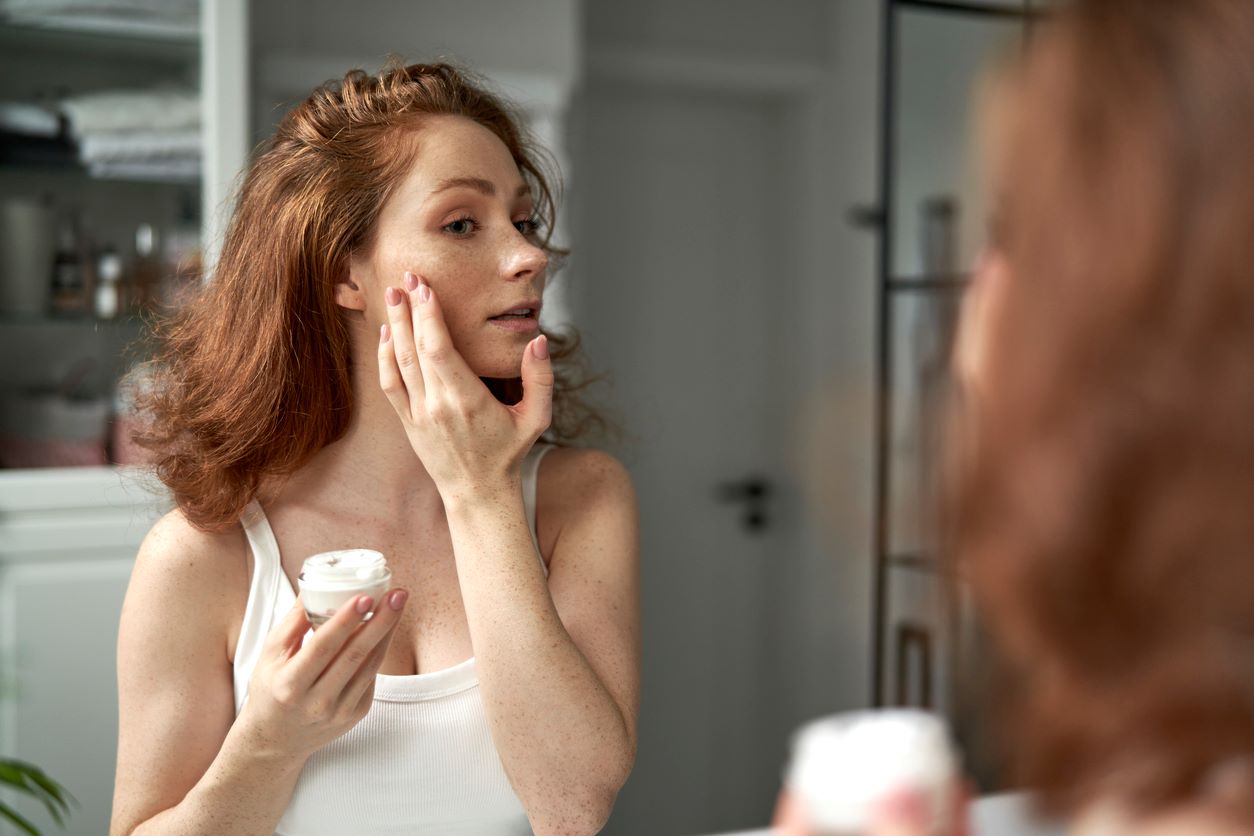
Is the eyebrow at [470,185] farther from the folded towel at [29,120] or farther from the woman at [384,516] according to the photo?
the folded towel at [29,120]

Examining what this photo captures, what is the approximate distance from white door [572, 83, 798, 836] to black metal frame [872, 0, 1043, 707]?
347 millimetres

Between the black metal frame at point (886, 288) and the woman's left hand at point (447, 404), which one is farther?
the black metal frame at point (886, 288)

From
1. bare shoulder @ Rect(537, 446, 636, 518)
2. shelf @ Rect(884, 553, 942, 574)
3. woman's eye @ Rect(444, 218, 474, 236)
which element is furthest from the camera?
shelf @ Rect(884, 553, 942, 574)

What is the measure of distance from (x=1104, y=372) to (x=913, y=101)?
2.25 m

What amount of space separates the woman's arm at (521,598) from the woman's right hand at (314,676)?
118 mm

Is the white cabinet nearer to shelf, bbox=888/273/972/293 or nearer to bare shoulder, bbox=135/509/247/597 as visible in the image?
bare shoulder, bbox=135/509/247/597

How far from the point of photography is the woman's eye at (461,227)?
1156 millimetres

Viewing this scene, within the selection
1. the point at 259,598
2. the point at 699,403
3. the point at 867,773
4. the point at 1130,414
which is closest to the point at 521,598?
the point at 259,598

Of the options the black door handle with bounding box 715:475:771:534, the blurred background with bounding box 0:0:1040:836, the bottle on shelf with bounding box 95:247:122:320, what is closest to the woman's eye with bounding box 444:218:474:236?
the blurred background with bounding box 0:0:1040:836

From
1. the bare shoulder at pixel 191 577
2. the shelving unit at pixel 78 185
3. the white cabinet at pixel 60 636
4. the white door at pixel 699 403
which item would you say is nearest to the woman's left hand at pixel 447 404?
the bare shoulder at pixel 191 577

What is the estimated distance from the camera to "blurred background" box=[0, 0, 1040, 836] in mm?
2025

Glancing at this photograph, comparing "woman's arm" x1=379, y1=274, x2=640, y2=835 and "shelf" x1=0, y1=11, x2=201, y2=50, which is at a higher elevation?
"shelf" x1=0, y1=11, x2=201, y2=50

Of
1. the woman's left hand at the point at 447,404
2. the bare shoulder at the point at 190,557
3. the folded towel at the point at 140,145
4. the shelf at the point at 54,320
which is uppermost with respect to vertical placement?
Result: the folded towel at the point at 140,145

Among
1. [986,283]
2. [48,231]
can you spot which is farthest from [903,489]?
[986,283]
